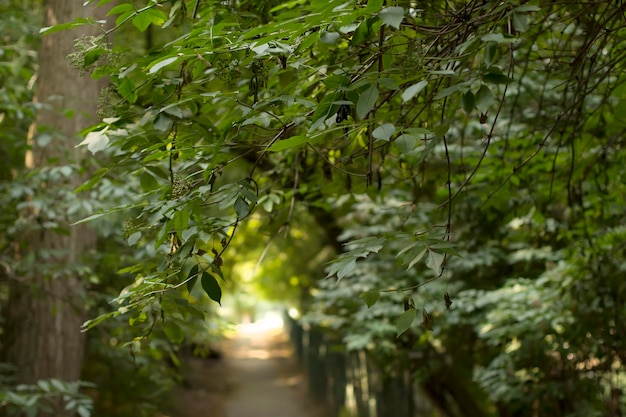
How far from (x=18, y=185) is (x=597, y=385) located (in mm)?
4880

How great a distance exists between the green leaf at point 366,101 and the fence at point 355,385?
260 inches

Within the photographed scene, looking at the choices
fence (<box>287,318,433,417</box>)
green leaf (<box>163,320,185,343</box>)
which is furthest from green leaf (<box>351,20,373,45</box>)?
fence (<box>287,318,433,417</box>)

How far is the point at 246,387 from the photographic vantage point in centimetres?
1747

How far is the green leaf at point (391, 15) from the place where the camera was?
82.5 inches

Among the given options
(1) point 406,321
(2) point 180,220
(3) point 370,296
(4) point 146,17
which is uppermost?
(4) point 146,17

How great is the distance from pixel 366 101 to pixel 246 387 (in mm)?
16110

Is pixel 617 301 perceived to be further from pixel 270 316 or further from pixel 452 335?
pixel 270 316

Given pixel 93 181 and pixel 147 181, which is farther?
pixel 147 181

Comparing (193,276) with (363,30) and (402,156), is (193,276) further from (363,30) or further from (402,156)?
(402,156)

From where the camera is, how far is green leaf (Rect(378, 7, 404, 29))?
6.88ft

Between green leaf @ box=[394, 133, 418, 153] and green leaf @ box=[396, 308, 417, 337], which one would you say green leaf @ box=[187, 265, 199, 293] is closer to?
green leaf @ box=[396, 308, 417, 337]

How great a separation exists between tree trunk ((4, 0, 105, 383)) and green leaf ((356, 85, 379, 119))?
392 cm

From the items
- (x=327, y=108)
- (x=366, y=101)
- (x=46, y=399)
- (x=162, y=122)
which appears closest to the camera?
(x=366, y=101)

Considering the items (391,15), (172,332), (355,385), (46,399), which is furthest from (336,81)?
(355,385)
